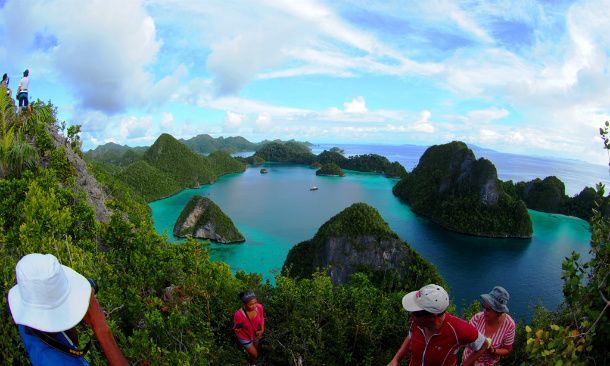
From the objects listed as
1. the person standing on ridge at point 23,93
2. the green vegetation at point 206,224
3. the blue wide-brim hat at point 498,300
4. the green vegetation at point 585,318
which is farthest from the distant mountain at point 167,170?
the green vegetation at point 585,318

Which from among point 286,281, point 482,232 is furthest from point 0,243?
point 482,232

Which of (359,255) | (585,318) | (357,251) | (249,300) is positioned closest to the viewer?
(585,318)

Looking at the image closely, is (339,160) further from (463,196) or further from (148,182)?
(148,182)

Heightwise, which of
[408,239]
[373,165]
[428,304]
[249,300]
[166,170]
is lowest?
[408,239]

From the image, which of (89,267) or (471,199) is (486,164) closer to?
(471,199)

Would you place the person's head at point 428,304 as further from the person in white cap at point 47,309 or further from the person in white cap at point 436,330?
the person in white cap at point 47,309

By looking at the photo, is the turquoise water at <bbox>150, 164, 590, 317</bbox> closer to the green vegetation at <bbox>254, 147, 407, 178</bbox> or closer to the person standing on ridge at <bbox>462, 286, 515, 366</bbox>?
the person standing on ridge at <bbox>462, 286, 515, 366</bbox>

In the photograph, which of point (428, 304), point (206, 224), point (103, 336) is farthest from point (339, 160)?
point (103, 336)

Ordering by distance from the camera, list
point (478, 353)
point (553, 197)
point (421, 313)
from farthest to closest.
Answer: point (553, 197)
point (478, 353)
point (421, 313)
